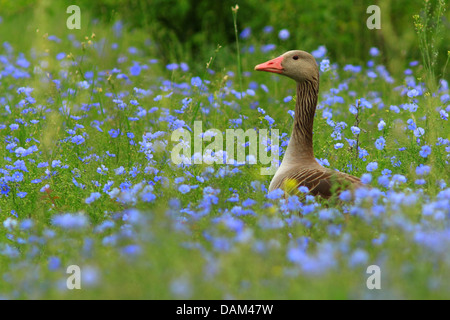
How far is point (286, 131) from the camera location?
18.5 feet

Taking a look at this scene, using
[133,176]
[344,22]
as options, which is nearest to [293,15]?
[344,22]

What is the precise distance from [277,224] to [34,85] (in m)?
4.12

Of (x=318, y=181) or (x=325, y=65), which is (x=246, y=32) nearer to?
(x=325, y=65)

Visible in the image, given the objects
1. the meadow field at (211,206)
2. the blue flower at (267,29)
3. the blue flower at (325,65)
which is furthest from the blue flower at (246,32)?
the blue flower at (325,65)

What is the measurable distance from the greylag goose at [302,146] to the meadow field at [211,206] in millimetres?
152

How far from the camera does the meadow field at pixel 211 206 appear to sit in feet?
8.79

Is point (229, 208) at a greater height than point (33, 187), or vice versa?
point (33, 187)

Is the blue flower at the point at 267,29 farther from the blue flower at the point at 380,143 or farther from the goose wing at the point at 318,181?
the goose wing at the point at 318,181

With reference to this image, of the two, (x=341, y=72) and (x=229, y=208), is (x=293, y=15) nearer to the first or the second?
(x=341, y=72)

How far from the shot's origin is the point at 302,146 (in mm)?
4676

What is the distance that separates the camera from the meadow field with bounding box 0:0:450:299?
2.68 metres

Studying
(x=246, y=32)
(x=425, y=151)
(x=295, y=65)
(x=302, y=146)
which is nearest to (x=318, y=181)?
(x=302, y=146)

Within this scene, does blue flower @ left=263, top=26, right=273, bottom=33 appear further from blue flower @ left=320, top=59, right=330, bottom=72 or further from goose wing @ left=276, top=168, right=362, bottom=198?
goose wing @ left=276, top=168, right=362, bottom=198

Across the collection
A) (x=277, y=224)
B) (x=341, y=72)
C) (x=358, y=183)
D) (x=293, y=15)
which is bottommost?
(x=277, y=224)
